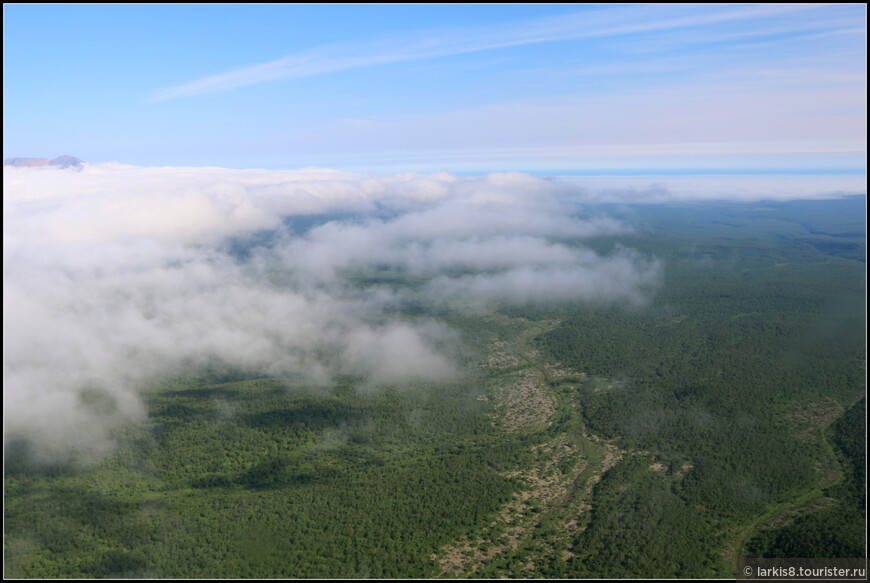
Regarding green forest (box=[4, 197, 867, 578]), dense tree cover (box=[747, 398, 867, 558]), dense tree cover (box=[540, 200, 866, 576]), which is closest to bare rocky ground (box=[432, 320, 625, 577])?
green forest (box=[4, 197, 867, 578])

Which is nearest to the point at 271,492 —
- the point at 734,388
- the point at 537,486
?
the point at 537,486

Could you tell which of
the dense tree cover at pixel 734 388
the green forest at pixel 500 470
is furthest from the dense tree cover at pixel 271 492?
the dense tree cover at pixel 734 388

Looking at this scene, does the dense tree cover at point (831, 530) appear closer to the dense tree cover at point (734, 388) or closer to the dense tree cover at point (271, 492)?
the dense tree cover at point (734, 388)

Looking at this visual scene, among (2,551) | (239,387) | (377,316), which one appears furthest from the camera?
(377,316)

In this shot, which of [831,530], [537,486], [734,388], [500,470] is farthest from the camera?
[734,388]

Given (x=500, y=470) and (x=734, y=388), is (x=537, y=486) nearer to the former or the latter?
(x=500, y=470)

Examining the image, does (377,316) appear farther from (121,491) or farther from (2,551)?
(2,551)

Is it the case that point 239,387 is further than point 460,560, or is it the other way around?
point 239,387

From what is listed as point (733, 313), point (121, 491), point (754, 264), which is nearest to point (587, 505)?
point (121, 491)
